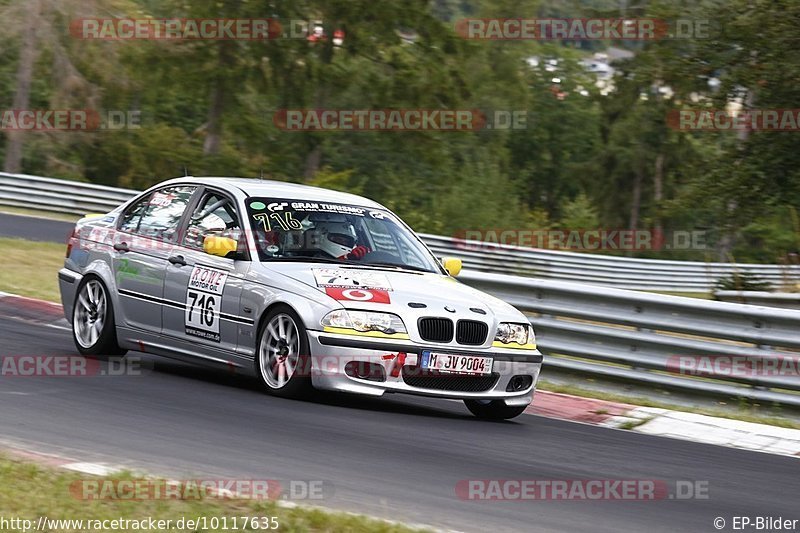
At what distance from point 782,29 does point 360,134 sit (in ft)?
108

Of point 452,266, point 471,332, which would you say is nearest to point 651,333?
point 452,266

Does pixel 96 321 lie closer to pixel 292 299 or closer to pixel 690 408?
pixel 292 299

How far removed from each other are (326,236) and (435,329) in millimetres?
1358

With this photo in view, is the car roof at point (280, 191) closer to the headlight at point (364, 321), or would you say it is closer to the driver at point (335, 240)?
the driver at point (335, 240)

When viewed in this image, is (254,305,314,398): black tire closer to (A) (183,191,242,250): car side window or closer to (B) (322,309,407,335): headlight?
(B) (322,309,407,335): headlight

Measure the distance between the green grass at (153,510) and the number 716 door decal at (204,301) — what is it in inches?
147

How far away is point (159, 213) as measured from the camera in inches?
406

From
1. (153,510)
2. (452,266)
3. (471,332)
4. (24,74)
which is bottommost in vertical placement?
(153,510)

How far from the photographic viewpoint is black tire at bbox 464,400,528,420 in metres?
9.34

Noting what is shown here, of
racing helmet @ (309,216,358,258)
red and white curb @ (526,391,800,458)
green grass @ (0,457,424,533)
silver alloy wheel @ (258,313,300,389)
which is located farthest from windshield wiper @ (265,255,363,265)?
green grass @ (0,457,424,533)

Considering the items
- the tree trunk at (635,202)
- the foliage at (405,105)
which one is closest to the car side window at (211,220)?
the foliage at (405,105)

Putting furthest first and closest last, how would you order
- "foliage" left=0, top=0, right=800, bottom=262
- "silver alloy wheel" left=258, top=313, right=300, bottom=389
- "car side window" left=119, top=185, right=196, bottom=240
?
"foliage" left=0, top=0, right=800, bottom=262, "car side window" left=119, top=185, right=196, bottom=240, "silver alloy wheel" left=258, top=313, right=300, bottom=389

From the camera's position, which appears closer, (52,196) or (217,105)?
(52,196)

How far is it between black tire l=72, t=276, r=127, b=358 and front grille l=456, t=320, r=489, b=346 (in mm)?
3088
